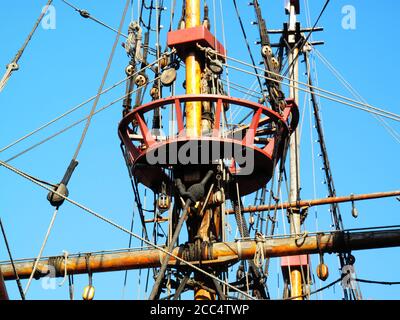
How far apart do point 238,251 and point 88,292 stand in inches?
95.3

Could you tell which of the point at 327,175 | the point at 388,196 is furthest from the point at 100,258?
the point at 327,175

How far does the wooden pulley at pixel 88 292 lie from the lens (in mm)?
14453

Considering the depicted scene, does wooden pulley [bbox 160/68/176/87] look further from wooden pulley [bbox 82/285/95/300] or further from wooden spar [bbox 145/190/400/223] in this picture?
wooden spar [bbox 145/190/400/223]

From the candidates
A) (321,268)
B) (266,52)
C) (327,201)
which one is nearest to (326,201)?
(327,201)

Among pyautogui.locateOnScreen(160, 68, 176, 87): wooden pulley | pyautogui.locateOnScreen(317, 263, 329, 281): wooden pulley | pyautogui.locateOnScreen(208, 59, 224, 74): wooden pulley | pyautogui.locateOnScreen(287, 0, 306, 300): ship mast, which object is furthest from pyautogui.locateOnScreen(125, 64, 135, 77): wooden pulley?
pyautogui.locateOnScreen(287, 0, 306, 300): ship mast

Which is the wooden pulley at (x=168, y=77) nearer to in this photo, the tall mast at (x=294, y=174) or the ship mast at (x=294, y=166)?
the ship mast at (x=294, y=166)

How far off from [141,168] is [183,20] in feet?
11.0

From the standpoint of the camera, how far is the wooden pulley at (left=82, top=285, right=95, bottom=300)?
14.5 meters

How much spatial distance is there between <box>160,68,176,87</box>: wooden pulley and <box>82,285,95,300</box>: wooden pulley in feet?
11.9

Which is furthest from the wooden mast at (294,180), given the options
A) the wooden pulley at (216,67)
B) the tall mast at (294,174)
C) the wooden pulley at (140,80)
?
the wooden pulley at (140,80)

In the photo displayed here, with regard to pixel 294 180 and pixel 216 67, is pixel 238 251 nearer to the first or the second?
pixel 216 67

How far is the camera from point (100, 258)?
1524cm
